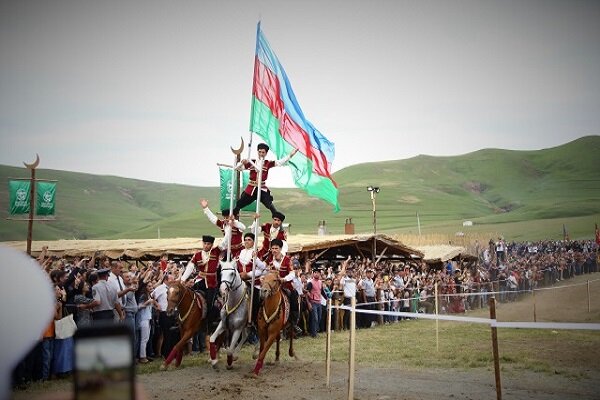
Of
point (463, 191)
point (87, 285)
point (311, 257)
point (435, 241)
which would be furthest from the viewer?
point (463, 191)

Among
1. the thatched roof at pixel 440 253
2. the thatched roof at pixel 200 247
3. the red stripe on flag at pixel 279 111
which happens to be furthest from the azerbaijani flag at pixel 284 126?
the thatched roof at pixel 440 253

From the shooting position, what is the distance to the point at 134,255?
29406mm

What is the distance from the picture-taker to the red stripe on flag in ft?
45.5

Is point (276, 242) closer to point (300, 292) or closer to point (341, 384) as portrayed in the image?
point (341, 384)

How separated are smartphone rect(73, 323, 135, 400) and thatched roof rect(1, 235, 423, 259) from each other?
23.6m

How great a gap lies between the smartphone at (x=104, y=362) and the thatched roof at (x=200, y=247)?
2358cm

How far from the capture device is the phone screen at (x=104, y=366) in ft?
4.21

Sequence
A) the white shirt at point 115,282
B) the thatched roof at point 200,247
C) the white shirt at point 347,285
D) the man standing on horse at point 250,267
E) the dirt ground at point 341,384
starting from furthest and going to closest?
1. the thatched roof at point 200,247
2. the white shirt at point 347,285
3. the man standing on horse at point 250,267
4. the white shirt at point 115,282
5. the dirt ground at point 341,384

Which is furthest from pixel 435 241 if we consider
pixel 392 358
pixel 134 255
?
pixel 392 358

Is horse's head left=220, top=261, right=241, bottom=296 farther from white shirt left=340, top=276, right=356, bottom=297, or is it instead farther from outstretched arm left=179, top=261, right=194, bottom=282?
white shirt left=340, top=276, right=356, bottom=297

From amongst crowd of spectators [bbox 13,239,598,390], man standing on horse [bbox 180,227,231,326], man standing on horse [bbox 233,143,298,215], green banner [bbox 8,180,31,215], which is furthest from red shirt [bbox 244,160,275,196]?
green banner [bbox 8,180,31,215]

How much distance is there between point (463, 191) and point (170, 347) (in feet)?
572

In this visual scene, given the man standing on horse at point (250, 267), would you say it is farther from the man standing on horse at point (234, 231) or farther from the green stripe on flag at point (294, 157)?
the green stripe on flag at point (294, 157)

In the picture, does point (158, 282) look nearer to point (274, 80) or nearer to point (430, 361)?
point (274, 80)
